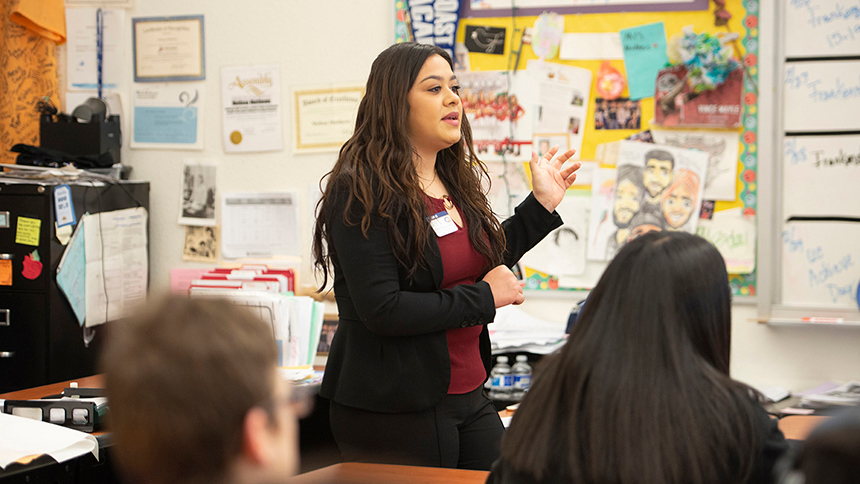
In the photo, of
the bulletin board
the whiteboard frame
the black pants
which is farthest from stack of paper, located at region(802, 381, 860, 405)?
the black pants

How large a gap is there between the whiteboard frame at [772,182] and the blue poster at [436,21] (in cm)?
110

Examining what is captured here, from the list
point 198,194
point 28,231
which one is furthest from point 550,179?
point 28,231

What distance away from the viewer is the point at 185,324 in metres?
0.61

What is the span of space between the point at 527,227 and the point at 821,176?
1.34m

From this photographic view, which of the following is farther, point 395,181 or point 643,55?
point 643,55

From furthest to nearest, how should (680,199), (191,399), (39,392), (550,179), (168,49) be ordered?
(168,49) < (680,199) < (39,392) < (550,179) < (191,399)

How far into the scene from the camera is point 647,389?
893 mm

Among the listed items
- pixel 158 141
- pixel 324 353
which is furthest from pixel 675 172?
pixel 158 141

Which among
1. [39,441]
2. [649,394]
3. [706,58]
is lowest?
[39,441]

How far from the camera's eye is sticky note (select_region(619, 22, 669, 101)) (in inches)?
103

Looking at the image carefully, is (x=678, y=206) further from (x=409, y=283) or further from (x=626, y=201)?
(x=409, y=283)

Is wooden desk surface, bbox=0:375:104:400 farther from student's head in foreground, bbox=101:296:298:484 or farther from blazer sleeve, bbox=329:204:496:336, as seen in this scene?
student's head in foreground, bbox=101:296:298:484

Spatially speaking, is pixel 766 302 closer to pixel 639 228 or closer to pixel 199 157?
pixel 639 228

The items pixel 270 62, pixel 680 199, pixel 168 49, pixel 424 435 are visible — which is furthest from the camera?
pixel 168 49
